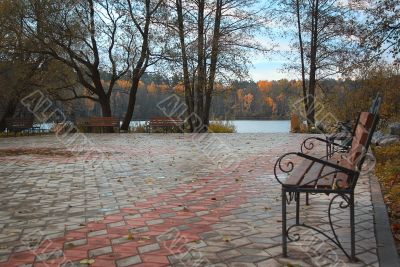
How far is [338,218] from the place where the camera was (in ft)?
14.9

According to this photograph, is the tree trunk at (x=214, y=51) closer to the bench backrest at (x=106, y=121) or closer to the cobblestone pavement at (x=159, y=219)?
the bench backrest at (x=106, y=121)

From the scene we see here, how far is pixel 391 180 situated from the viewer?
22.0ft

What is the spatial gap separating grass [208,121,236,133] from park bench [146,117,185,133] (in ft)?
5.10

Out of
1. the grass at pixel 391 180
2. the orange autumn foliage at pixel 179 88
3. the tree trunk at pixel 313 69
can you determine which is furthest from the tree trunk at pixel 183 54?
the grass at pixel 391 180

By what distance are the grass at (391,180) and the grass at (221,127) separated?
1221 cm

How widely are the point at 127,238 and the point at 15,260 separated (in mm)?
955

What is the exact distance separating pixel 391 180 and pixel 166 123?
16003mm

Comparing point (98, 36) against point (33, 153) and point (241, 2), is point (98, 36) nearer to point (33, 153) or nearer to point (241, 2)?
point (241, 2)

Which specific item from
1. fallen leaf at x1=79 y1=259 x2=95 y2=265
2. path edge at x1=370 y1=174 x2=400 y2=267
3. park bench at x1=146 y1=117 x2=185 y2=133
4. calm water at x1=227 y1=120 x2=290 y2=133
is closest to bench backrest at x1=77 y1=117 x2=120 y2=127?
park bench at x1=146 y1=117 x2=185 y2=133

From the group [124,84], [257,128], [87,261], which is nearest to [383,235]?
[87,261]

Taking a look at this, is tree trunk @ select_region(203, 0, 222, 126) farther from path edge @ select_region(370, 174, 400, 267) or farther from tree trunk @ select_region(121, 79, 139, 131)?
path edge @ select_region(370, 174, 400, 267)

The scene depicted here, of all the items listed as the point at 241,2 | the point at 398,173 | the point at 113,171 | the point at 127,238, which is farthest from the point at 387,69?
the point at 127,238

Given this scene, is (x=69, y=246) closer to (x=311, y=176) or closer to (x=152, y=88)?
(x=311, y=176)

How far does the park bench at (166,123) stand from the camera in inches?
865
